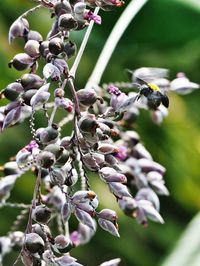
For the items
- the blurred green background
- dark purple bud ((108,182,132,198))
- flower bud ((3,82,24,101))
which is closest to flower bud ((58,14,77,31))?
flower bud ((3,82,24,101))

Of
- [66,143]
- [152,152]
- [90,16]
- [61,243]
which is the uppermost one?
[90,16]

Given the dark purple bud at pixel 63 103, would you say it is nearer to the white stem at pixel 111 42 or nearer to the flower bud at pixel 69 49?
the flower bud at pixel 69 49

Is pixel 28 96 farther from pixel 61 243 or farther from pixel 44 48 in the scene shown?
pixel 61 243

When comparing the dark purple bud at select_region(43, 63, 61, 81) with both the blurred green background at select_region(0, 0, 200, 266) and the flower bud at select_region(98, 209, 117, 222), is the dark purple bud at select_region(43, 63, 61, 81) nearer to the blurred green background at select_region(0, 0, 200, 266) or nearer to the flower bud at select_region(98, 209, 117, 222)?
the flower bud at select_region(98, 209, 117, 222)

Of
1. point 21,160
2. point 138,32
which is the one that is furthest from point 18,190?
point 21,160

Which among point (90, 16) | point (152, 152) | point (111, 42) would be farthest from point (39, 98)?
point (152, 152)

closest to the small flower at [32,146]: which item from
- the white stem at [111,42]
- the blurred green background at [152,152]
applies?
the white stem at [111,42]

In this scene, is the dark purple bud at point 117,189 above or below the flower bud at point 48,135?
below

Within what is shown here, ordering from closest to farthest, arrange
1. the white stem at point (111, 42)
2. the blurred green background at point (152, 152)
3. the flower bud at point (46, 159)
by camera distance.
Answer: the flower bud at point (46, 159) < the white stem at point (111, 42) < the blurred green background at point (152, 152)
